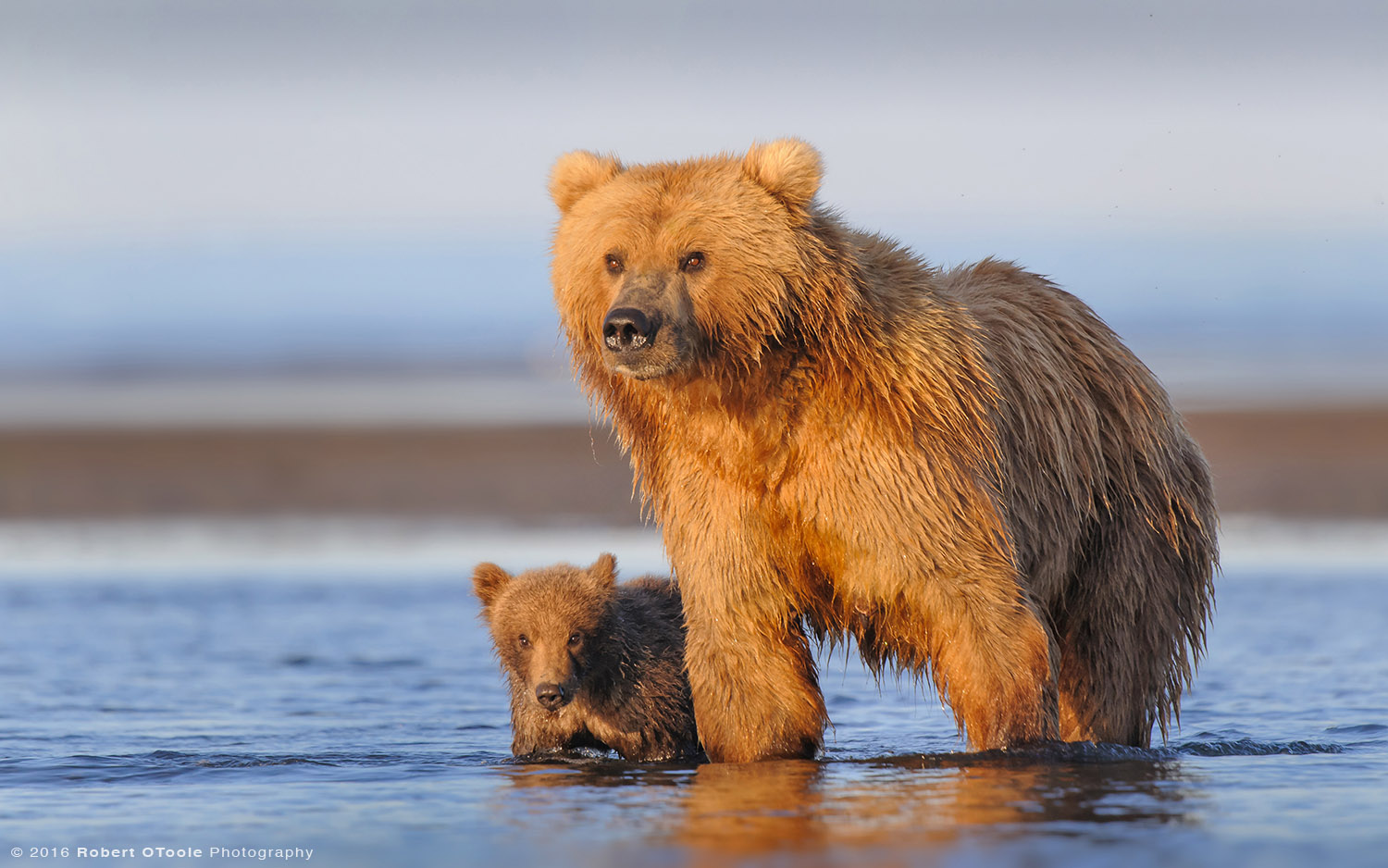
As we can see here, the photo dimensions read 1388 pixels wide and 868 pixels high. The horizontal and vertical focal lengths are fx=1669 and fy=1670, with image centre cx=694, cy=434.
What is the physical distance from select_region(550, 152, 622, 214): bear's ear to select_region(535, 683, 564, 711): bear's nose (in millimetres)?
2156

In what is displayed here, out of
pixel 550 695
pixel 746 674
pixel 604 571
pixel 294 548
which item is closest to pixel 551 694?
pixel 550 695

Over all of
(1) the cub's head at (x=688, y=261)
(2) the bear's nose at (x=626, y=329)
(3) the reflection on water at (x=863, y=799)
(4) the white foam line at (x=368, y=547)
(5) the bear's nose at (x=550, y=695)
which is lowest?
(3) the reflection on water at (x=863, y=799)

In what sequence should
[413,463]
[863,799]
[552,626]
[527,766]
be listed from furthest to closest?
[413,463]
[552,626]
[527,766]
[863,799]

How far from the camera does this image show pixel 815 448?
627cm

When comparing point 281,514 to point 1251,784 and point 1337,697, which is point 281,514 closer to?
point 1337,697

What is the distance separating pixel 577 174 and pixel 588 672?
2417 millimetres

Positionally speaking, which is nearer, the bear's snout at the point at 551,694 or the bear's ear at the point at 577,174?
the bear's ear at the point at 577,174

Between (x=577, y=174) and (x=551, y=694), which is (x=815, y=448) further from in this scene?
(x=551, y=694)

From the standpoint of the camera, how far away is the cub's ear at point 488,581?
838cm

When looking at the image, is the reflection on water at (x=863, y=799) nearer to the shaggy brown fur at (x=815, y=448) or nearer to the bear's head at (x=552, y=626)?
the shaggy brown fur at (x=815, y=448)

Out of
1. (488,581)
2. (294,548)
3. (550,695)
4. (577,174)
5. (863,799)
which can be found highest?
(577,174)

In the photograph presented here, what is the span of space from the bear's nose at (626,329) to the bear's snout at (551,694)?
2.12m

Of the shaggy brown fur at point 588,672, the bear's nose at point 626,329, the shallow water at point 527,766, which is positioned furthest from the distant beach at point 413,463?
the bear's nose at point 626,329
